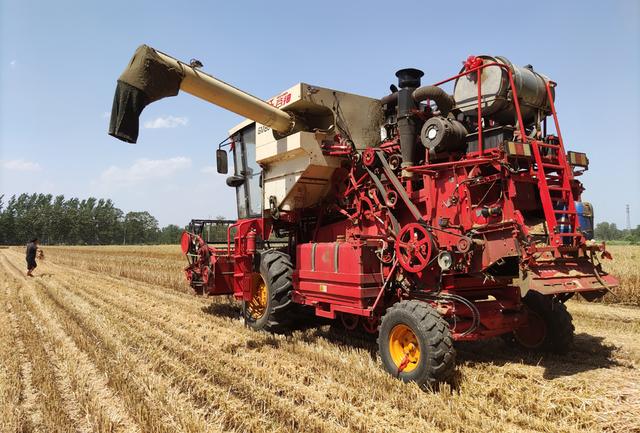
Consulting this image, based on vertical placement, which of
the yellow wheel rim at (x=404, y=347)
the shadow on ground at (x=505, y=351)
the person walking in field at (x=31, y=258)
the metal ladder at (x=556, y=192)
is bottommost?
the shadow on ground at (x=505, y=351)

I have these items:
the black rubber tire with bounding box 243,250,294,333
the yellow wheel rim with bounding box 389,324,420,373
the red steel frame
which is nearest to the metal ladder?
the red steel frame

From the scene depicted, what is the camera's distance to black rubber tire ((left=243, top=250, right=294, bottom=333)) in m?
6.84

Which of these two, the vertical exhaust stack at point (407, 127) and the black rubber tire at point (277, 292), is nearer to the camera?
the vertical exhaust stack at point (407, 127)

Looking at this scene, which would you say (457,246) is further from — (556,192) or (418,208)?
(556,192)

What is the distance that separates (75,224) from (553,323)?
103 metres

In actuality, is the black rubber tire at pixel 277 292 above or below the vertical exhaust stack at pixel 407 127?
below

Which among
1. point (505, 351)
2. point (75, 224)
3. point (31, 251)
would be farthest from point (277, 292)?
point (75, 224)

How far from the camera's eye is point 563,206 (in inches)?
189

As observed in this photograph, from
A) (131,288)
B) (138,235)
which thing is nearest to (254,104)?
(131,288)

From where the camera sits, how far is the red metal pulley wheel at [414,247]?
4.94 metres

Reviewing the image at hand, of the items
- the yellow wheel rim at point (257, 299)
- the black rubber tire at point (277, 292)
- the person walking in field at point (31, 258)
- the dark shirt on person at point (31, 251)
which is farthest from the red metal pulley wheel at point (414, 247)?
the dark shirt on person at point (31, 251)

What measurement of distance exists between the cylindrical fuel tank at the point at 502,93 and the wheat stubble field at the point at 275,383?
2.82 m

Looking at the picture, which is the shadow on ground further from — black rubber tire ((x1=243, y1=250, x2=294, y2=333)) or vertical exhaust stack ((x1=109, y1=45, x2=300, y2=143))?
vertical exhaust stack ((x1=109, y1=45, x2=300, y2=143))

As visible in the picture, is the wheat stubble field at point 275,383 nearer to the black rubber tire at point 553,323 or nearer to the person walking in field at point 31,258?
the black rubber tire at point 553,323
